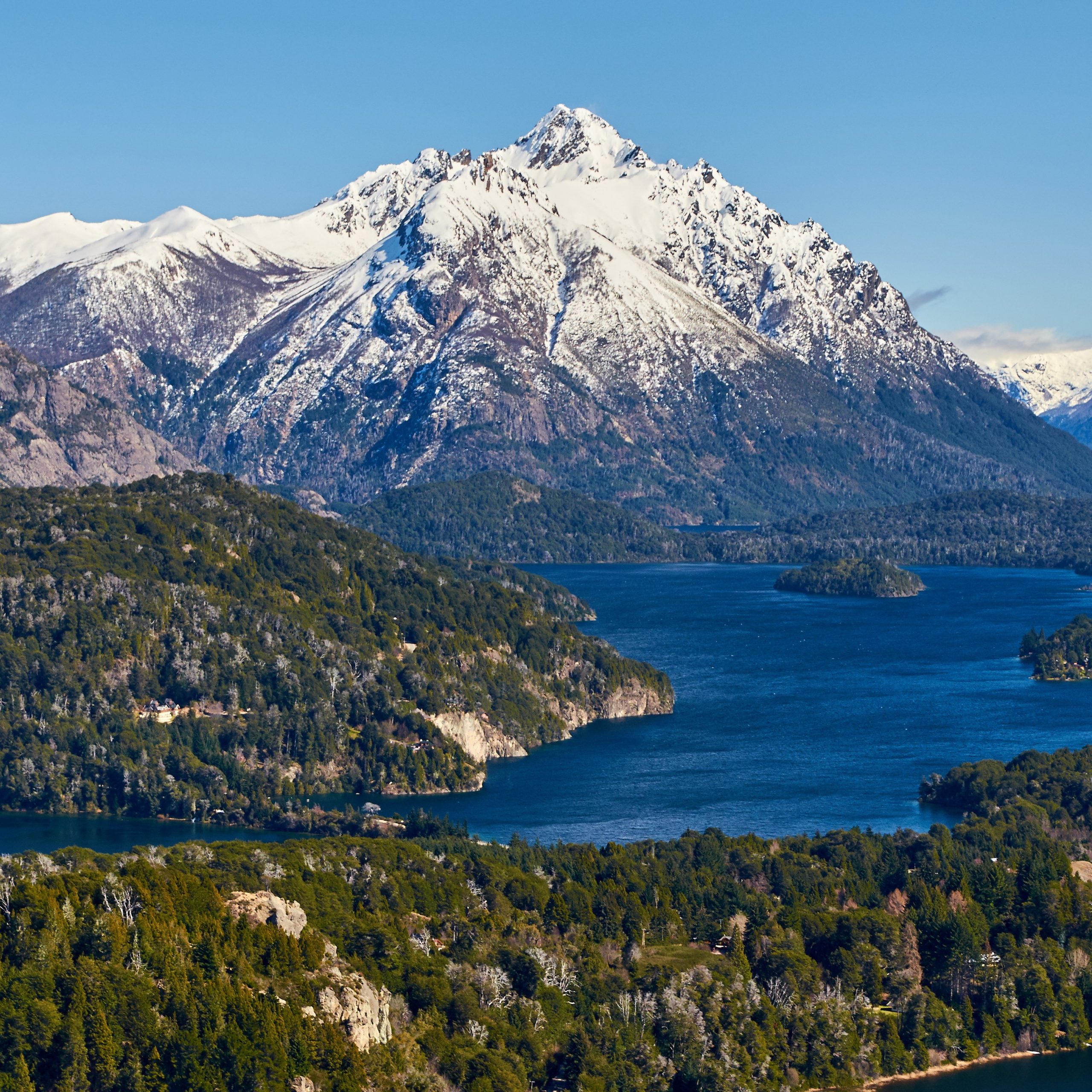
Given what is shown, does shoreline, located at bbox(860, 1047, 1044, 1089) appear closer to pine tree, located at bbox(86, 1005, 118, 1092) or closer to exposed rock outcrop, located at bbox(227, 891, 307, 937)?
exposed rock outcrop, located at bbox(227, 891, 307, 937)

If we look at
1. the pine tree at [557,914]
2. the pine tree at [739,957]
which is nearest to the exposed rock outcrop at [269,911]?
the pine tree at [557,914]

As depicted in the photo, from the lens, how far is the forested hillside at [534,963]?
106312mm

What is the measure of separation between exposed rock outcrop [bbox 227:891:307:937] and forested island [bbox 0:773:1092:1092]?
303 millimetres

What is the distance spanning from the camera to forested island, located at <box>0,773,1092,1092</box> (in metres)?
106

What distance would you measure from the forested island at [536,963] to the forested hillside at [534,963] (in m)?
0.19

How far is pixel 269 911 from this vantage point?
395 feet

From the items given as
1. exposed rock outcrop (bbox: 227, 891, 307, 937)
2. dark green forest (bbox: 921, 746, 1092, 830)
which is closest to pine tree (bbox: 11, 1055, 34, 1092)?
exposed rock outcrop (bbox: 227, 891, 307, 937)

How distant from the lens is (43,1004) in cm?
10444

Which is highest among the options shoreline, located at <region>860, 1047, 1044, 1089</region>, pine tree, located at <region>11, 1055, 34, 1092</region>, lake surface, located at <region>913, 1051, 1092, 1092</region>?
pine tree, located at <region>11, 1055, 34, 1092</region>

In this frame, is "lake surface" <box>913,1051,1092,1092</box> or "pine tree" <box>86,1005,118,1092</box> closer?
"pine tree" <box>86,1005,118,1092</box>

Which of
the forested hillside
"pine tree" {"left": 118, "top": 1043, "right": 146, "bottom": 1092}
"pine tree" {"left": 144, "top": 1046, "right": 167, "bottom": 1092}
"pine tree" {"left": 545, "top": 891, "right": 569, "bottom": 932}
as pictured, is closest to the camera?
"pine tree" {"left": 118, "top": 1043, "right": 146, "bottom": 1092}

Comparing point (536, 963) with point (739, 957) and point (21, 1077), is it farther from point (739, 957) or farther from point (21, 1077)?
point (21, 1077)

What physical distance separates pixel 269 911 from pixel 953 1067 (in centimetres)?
4872

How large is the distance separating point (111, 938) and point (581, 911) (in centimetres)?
4289
